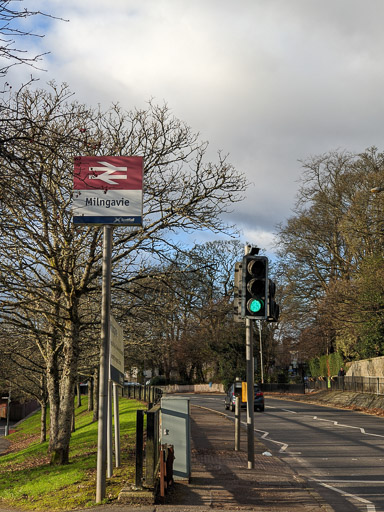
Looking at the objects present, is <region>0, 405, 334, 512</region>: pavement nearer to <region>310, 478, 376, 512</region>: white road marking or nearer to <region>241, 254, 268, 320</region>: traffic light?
<region>310, 478, 376, 512</region>: white road marking

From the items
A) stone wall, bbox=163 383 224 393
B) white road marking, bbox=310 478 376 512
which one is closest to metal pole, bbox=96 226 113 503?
white road marking, bbox=310 478 376 512

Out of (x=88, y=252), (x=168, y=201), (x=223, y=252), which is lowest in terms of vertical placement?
(x=88, y=252)

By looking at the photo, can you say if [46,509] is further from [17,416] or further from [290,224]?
[17,416]

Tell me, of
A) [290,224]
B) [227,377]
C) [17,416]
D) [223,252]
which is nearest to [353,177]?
[290,224]

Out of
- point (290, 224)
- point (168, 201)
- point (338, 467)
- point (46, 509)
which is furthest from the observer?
point (290, 224)

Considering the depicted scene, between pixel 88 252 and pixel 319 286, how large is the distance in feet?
114

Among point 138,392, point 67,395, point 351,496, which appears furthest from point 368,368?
point 351,496

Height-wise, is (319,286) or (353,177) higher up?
(353,177)

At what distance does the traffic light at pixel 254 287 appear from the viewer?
11828mm

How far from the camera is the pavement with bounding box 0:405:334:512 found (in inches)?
325

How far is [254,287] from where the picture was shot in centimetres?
1191

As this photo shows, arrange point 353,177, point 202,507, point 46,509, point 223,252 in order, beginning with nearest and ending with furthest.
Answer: point 202,507 → point 46,509 → point 353,177 → point 223,252

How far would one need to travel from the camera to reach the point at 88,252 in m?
15.9

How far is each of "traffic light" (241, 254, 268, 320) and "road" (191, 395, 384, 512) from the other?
3.26m
